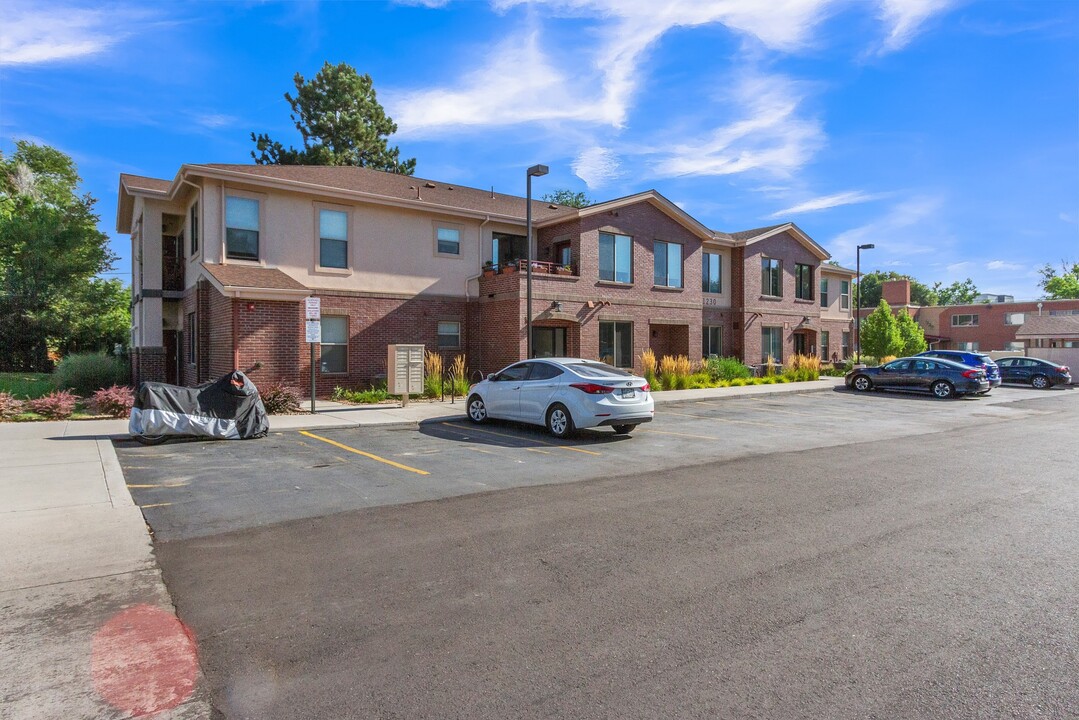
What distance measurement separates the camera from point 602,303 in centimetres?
2284

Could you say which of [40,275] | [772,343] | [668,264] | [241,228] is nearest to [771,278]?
[772,343]

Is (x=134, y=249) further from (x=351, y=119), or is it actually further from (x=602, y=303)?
(x=351, y=119)

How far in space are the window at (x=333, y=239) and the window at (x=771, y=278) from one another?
66.0 ft

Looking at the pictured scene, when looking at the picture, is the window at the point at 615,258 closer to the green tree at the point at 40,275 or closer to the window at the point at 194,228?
the window at the point at 194,228

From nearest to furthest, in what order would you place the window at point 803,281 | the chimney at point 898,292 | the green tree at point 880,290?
the window at point 803,281
the chimney at point 898,292
the green tree at point 880,290

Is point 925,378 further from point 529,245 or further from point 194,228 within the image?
point 194,228

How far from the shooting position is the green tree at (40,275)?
Result: 90.6 feet

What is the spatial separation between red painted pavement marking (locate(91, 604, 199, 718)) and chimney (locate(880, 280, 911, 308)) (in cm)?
6681

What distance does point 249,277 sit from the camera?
54.9 ft

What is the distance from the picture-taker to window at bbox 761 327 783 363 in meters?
30.7

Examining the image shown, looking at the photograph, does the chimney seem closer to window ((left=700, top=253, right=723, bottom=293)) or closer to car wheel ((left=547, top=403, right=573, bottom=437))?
window ((left=700, top=253, right=723, bottom=293))

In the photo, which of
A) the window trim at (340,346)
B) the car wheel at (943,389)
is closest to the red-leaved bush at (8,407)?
the window trim at (340,346)

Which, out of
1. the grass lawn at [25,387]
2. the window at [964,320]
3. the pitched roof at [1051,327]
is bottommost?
the grass lawn at [25,387]

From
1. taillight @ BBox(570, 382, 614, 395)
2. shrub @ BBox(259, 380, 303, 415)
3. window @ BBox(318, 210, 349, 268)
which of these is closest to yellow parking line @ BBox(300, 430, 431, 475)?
shrub @ BBox(259, 380, 303, 415)
